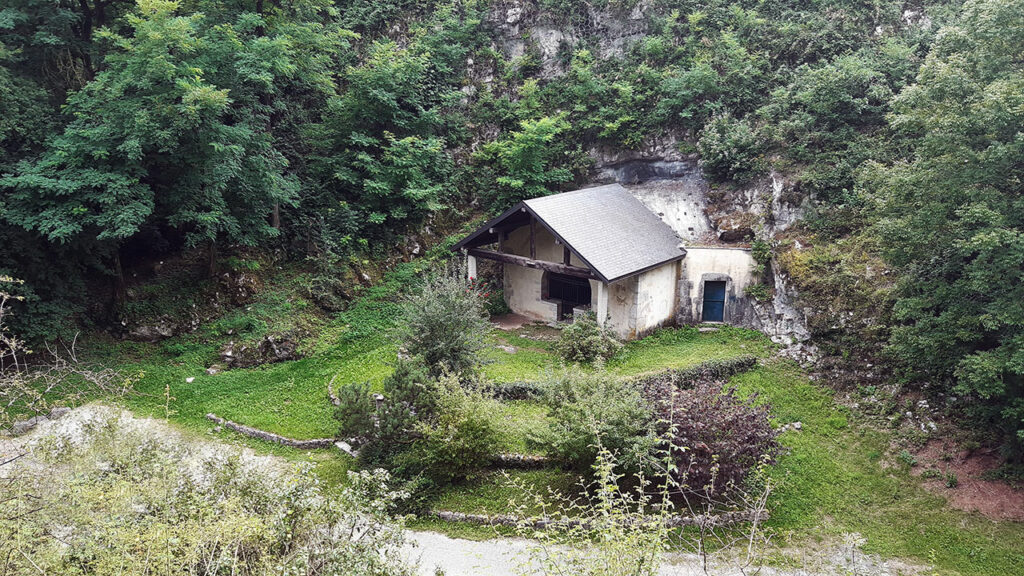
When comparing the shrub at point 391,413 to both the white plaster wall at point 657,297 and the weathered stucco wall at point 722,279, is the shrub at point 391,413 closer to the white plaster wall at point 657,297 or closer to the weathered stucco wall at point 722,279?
the white plaster wall at point 657,297

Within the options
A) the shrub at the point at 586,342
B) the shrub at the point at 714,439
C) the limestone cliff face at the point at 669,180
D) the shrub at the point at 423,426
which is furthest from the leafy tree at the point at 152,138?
the shrub at the point at 714,439

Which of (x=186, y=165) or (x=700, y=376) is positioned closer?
(x=700, y=376)

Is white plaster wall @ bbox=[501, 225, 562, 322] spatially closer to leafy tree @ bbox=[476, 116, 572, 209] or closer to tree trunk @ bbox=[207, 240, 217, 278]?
leafy tree @ bbox=[476, 116, 572, 209]

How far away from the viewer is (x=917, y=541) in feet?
31.0

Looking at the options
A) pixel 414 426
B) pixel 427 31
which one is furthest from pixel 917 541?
A: pixel 427 31

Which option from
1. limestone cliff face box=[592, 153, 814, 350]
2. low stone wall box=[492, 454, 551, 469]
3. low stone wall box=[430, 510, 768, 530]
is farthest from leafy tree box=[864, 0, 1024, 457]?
low stone wall box=[492, 454, 551, 469]

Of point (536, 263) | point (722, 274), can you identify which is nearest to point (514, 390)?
point (536, 263)

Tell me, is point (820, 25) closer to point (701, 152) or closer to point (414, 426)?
point (701, 152)

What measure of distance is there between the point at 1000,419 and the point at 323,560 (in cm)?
1253

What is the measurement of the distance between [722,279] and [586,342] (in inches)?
215

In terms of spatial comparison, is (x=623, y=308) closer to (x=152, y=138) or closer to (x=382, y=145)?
(x=382, y=145)

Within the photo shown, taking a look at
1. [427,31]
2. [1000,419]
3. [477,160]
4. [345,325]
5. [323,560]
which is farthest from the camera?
[427,31]

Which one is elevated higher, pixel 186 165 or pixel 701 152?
pixel 701 152

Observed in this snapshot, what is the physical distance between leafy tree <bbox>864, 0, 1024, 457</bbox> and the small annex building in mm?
5835
